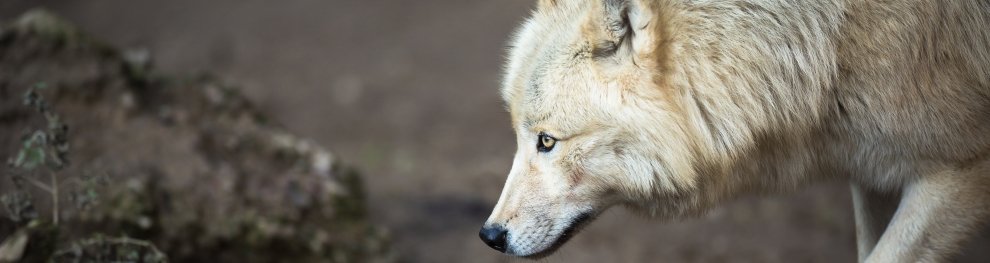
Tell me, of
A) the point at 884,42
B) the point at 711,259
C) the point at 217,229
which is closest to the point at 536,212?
the point at 884,42

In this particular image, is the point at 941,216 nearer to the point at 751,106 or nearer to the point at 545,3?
the point at 751,106

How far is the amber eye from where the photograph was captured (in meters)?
3.13

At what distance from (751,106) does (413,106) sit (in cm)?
574

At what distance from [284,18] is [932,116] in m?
7.80

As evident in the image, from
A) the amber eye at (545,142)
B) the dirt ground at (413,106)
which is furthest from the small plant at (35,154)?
the dirt ground at (413,106)

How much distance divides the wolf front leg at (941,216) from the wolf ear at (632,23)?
1.10 meters

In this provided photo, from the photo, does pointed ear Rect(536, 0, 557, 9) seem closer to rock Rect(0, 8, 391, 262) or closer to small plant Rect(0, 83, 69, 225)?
small plant Rect(0, 83, 69, 225)

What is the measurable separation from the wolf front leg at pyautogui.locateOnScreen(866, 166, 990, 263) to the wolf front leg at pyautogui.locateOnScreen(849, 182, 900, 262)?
0.49 meters

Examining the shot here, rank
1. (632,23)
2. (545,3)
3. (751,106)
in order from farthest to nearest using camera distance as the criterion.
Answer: (545,3)
(751,106)
(632,23)

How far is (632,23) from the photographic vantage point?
9.46 feet

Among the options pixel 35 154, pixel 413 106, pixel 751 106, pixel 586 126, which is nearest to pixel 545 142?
pixel 586 126

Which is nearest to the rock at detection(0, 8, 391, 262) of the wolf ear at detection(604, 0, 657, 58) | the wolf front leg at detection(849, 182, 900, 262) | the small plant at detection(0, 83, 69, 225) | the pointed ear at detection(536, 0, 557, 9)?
the small plant at detection(0, 83, 69, 225)

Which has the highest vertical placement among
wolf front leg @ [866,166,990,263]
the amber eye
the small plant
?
the small plant

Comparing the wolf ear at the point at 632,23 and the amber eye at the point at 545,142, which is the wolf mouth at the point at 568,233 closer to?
→ the amber eye at the point at 545,142
